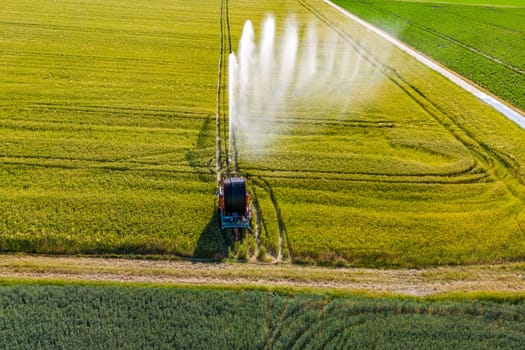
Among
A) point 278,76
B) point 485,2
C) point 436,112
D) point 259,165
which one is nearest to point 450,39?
point 436,112

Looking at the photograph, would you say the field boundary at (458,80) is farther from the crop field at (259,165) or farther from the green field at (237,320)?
the green field at (237,320)

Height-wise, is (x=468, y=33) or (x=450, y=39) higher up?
(x=468, y=33)

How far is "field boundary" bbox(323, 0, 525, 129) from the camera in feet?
112

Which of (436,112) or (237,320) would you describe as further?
(436,112)

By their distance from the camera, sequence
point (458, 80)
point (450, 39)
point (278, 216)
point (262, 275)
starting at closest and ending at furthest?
point (262, 275), point (278, 216), point (458, 80), point (450, 39)

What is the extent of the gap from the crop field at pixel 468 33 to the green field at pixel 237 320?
94.7ft

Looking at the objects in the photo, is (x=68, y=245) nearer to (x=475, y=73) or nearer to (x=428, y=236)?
(x=428, y=236)

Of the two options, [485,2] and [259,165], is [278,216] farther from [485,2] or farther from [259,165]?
[485,2]

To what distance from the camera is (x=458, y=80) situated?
41.0m

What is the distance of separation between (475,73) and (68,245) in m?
45.1

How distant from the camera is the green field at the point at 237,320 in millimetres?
13938

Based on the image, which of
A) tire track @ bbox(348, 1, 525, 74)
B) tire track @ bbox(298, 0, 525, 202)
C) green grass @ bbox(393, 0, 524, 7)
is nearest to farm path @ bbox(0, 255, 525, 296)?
tire track @ bbox(298, 0, 525, 202)

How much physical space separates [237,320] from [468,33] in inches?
2480

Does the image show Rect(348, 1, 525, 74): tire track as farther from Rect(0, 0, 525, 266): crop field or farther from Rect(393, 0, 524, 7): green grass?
Rect(393, 0, 524, 7): green grass
